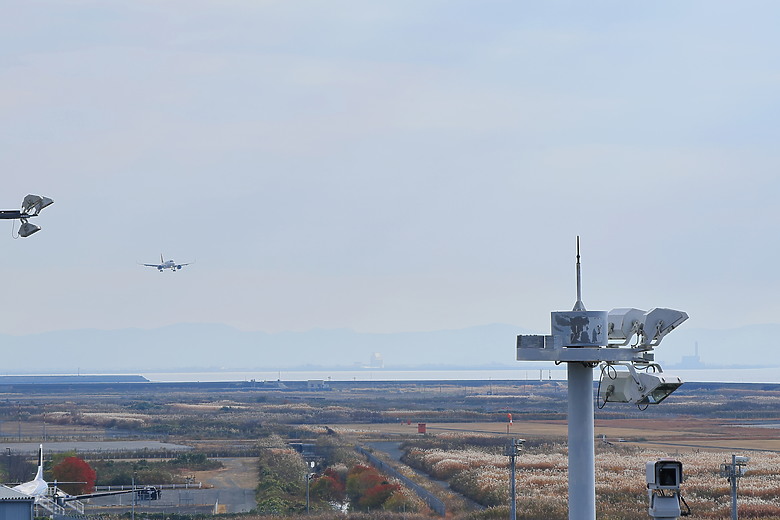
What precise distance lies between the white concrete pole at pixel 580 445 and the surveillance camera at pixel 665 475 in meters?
1.05

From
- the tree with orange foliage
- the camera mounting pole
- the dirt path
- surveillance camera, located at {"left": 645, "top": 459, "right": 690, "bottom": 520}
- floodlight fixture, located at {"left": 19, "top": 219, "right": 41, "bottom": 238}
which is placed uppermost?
floodlight fixture, located at {"left": 19, "top": 219, "right": 41, "bottom": 238}

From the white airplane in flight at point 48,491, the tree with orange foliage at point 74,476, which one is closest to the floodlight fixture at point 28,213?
the white airplane in flight at point 48,491

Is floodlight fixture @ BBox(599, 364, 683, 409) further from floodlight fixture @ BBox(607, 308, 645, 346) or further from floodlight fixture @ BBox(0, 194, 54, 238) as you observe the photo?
floodlight fixture @ BBox(0, 194, 54, 238)

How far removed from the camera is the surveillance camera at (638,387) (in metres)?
14.5

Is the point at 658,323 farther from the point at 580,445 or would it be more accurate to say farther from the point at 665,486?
the point at 665,486

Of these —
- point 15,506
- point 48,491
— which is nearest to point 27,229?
point 15,506

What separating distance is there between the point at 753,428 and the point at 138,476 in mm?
97121

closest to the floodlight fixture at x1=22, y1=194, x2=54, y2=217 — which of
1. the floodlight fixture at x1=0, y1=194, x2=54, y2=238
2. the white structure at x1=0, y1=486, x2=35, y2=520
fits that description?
the floodlight fixture at x1=0, y1=194, x2=54, y2=238

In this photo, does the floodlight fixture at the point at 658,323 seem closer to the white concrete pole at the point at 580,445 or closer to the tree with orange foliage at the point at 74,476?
the white concrete pole at the point at 580,445

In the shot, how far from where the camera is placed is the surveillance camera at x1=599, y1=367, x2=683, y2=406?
1448 centimetres

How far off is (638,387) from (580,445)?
133 centimetres

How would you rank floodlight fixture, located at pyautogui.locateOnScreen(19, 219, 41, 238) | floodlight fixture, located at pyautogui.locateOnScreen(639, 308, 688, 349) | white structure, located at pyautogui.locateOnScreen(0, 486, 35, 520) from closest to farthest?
floodlight fixture, located at pyautogui.locateOnScreen(639, 308, 688, 349), floodlight fixture, located at pyautogui.locateOnScreen(19, 219, 41, 238), white structure, located at pyautogui.locateOnScreen(0, 486, 35, 520)

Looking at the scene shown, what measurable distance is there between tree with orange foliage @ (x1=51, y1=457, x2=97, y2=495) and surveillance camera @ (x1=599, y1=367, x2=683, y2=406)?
67.4m

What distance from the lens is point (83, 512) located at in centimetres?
6406
